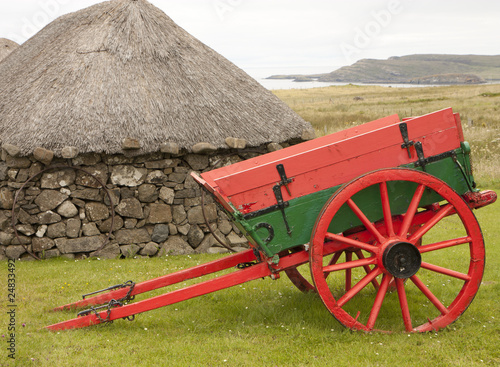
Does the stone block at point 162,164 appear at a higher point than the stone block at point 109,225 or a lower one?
higher

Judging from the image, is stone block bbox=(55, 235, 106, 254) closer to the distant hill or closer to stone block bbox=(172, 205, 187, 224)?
stone block bbox=(172, 205, 187, 224)

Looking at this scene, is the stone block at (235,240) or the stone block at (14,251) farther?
the stone block at (235,240)

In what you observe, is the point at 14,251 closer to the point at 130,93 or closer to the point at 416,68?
the point at 130,93

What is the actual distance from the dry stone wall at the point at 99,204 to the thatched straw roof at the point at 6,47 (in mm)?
8239

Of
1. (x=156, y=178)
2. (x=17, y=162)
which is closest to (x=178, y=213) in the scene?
(x=156, y=178)

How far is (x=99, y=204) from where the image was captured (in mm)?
7684

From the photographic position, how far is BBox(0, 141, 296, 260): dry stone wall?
298 inches

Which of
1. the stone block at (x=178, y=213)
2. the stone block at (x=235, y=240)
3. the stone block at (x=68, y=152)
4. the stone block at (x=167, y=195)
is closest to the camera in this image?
the stone block at (x=68, y=152)

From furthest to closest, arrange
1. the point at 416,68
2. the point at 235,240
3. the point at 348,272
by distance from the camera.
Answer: the point at 416,68
the point at 235,240
the point at 348,272

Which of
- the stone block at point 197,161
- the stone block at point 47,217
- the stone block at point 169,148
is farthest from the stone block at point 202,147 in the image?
the stone block at point 47,217

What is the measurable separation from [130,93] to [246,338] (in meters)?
5.15

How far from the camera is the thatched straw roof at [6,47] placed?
14.3m

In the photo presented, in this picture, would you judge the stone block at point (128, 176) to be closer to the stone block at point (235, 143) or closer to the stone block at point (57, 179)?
the stone block at point (57, 179)

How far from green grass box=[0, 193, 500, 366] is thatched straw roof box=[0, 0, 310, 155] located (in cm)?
287
